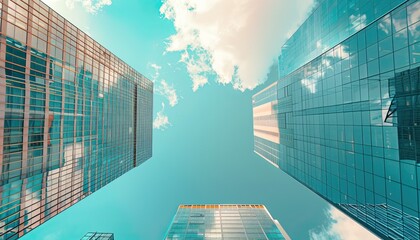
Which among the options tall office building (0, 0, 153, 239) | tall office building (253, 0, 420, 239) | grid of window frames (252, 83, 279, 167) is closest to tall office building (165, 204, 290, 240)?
grid of window frames (252, 83, 279, 167)

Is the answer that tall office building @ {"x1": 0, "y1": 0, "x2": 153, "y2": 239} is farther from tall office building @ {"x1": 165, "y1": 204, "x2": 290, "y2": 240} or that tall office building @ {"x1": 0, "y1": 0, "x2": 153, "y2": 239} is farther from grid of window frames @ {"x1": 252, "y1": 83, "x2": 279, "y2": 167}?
grid of window frames @ {"x1": 252, "y1": 83, "x2": 279, "y2": 167}

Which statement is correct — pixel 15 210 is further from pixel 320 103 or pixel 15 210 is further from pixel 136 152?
pixel 136 152

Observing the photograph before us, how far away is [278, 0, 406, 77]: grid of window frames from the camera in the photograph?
33.9 meters

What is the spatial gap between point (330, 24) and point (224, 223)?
176 feet

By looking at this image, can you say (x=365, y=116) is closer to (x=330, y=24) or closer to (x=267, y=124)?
(x=330, y=24)

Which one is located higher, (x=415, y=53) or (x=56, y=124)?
(x=415, y=53)

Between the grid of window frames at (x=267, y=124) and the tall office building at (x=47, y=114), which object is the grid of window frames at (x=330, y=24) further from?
the tall office building at (x=47, y=114)

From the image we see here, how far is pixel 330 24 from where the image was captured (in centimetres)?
4700

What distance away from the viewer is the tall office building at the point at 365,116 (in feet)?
61.7

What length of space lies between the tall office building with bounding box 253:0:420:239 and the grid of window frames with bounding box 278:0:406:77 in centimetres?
20

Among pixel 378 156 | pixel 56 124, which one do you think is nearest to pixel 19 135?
pixel 56 124

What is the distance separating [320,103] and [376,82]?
1302 centimetres

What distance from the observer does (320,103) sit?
35906mm

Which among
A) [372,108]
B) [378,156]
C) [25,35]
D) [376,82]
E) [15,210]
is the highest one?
[25,35]
